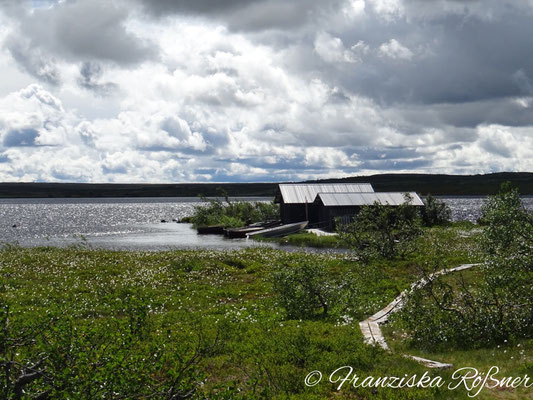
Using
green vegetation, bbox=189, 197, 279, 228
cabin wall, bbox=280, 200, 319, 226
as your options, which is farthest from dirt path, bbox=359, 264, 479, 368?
green vegetation, bbox=189, 197, 279, 228

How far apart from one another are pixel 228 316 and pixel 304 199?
172 ft

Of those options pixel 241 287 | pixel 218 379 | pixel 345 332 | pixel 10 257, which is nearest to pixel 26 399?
→ pixel 218 379

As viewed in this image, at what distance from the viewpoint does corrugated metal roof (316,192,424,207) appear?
62.4 meters

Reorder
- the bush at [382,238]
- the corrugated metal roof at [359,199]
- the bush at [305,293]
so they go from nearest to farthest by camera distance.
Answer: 1. the bush at [305,293]
2. the bush at [382,238]
3. the corrugated metal roof at [359,199]

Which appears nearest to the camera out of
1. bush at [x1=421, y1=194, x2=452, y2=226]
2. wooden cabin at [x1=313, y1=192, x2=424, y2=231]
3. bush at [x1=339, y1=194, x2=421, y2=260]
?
bush at [x1=339, y1=194, x2=421, y2=260]

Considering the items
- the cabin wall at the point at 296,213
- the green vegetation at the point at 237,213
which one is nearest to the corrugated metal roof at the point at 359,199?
the cabin wall at the point at 296,213

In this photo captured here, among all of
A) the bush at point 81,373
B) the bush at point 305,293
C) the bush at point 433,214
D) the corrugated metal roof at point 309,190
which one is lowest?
the bush at point 433,214

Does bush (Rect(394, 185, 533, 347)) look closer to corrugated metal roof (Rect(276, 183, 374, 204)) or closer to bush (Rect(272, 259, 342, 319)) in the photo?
bush (Rect(272, 259, 342, 319))

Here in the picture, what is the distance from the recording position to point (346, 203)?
6234 centimetres

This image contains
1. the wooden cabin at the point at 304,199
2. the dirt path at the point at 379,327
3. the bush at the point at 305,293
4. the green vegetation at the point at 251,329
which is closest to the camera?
the green vegetation at the point at 251,329

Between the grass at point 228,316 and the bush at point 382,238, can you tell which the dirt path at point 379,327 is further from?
the bush at point 382,238

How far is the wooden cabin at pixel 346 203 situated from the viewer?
2446 inches

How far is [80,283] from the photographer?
2580 centimetres

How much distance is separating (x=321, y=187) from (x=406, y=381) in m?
63.3
